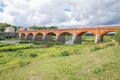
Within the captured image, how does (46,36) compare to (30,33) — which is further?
(30,33)

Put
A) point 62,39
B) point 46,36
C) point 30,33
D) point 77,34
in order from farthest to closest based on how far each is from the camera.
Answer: point 30,33
point 46,36
point 62,39
point 77,34

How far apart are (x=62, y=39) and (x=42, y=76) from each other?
72.9m

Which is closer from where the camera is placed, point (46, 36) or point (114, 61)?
point (114, 61)

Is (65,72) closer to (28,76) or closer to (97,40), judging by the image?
(28,76)

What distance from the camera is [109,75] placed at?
13312 mm

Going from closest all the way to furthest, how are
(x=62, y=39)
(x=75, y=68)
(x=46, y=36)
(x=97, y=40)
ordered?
(x=75, y=68), (x=97, y=40), (x=62, y=39), (x=46, y=36)

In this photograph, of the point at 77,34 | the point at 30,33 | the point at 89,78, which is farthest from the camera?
the point at 30,33

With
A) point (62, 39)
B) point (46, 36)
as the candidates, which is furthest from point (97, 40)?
point (46, 36)

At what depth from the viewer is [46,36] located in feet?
331

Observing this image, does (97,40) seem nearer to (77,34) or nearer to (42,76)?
(77,34)

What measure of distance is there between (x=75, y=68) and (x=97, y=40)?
149 feet

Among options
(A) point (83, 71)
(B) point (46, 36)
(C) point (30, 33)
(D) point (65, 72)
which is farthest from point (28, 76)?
(C) point (30, 33)

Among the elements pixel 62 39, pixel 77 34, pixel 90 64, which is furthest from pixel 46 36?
pixel 90 64

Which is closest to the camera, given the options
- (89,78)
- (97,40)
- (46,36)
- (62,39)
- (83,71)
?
(89,78)
